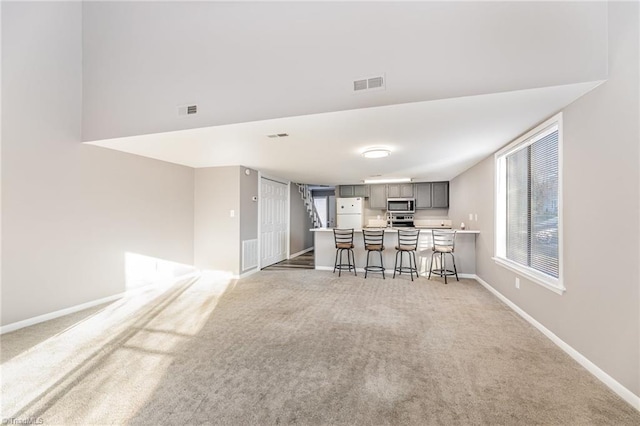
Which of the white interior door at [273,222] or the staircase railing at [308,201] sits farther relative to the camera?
the staircase railing at [308,201]

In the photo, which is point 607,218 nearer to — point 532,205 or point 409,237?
point 532,205

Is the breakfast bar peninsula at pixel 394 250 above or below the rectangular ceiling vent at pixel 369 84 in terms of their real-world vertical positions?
below

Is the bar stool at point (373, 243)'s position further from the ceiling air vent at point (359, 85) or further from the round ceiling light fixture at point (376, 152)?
the ceiling air vent at point (359, 85)

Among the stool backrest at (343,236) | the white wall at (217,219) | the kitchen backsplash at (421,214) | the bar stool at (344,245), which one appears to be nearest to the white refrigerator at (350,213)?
the kitchen backsplash at (421,214)

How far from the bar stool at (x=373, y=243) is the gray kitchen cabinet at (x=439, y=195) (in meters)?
2.90

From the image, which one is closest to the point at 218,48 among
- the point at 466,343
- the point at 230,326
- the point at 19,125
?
the point at 19,125

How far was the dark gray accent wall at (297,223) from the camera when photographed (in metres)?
8.38

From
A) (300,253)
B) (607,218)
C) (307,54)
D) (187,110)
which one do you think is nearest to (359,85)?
(307,54)

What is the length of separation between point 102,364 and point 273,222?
506 centimetres

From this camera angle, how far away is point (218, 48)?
3.16 m

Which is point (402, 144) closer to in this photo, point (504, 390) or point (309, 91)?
point (309, 91)

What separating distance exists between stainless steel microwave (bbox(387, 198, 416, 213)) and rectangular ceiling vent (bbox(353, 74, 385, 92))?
577cm

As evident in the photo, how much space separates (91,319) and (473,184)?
21.2ft

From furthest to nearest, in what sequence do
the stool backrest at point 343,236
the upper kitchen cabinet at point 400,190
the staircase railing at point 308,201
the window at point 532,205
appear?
the staircase railing at point 308,201, the upper kitchen cabinet at point 400,190, the stool backrest at point 343,236, the window at point 532,205
